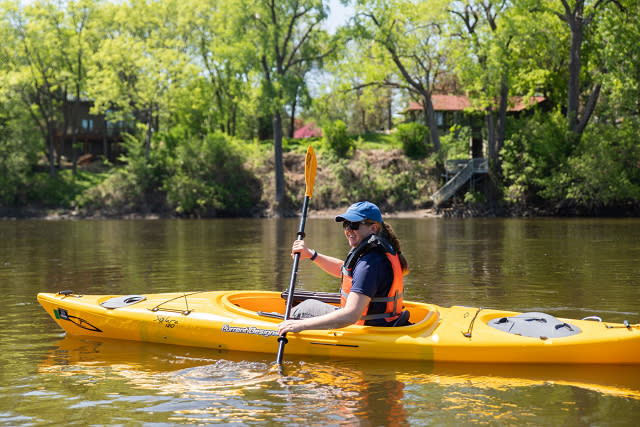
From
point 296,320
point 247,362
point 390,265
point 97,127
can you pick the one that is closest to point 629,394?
point 390,265

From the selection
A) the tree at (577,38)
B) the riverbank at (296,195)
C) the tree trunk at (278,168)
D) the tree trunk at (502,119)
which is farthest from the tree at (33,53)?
the tree at (577,38)

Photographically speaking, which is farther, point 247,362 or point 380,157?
point 380,157

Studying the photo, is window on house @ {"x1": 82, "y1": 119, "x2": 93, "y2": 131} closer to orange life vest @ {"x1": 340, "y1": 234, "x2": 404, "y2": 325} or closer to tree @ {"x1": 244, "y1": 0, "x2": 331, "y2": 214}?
tree @ {"x1": 244, "y1": 0, "x2": 331, "y2": 214}

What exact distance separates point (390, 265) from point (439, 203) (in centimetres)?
2697

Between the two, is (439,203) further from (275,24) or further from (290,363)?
(290,363)

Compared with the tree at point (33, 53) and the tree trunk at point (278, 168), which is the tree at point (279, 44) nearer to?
the tree trunk at point (278, 168)

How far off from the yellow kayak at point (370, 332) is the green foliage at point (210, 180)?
2775 centimetres

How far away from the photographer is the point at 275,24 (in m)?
33.1

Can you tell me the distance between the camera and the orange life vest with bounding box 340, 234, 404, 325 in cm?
545

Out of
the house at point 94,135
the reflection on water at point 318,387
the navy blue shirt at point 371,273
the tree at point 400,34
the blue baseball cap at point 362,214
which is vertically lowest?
the reflection on water at point 318,387

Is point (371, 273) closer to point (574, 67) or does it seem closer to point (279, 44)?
point (574, 67)

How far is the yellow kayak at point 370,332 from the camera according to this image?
560 centimetres

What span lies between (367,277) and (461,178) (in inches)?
1083

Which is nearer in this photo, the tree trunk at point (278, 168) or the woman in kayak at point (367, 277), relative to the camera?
the woman in kayak at point (367, 277)
